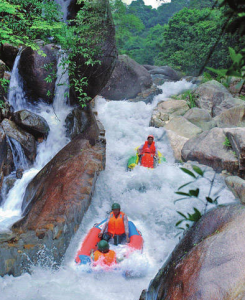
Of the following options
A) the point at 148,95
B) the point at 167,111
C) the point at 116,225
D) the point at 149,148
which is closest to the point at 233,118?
the point at 167,111

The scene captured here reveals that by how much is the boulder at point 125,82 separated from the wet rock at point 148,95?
381mm

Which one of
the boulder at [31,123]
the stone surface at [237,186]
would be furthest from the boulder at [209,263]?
the boulder at [31,123]

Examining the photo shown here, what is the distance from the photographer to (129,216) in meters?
6.06

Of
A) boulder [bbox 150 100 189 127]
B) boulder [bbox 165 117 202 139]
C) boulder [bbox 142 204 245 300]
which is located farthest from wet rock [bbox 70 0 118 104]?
boulder [bbox 142 204 245 300]

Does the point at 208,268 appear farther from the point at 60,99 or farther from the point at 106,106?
the point at 106,106

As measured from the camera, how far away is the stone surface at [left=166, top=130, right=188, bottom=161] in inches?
342

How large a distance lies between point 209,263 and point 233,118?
7.99 m

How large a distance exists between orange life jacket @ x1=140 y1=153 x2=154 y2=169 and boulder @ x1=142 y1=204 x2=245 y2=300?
437cm

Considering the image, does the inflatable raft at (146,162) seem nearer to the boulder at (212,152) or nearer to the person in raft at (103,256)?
the boulder at (212,152)

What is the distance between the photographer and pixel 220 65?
48.6 ft

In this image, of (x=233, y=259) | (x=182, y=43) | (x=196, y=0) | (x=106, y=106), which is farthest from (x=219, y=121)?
(x=196, y=0)

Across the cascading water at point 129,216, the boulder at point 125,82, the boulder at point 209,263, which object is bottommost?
the cascading water at point 129,216

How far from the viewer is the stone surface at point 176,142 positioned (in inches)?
342

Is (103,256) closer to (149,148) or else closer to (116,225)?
(116,225)
